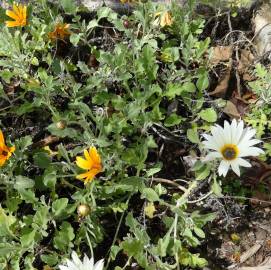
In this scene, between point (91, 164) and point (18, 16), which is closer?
point (91, 164)

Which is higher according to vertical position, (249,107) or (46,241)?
(249,107)

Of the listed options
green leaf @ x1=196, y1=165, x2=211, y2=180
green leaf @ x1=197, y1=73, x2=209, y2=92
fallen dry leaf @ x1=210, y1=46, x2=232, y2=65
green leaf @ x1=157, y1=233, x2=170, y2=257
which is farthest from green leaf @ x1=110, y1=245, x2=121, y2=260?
fallen dry leaf @ x1=210, y1=46, x2=232, y2=65

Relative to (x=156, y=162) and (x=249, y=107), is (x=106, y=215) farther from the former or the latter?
(x=249, y=107)

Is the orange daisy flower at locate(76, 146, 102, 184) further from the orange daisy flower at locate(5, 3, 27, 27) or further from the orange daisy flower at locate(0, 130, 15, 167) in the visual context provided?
the orange daisy flower at locate(5, 3, 27, 27)

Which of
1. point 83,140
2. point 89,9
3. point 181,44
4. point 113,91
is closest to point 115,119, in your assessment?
point 83,140

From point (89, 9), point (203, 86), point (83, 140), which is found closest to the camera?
point (83, 140)

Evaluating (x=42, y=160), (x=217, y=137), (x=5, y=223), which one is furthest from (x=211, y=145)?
(x=5, y=223)

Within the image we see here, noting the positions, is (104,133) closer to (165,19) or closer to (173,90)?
(173,90)

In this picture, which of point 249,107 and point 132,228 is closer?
point 132,228
